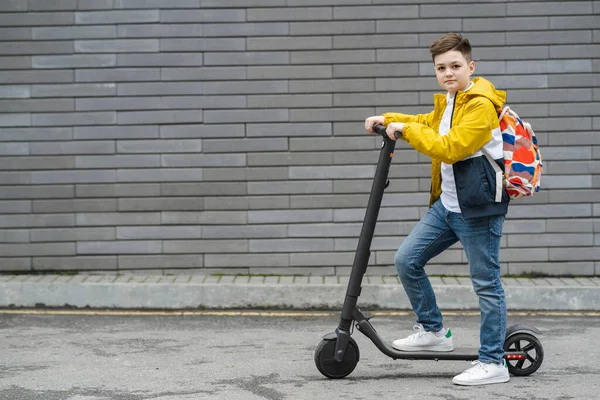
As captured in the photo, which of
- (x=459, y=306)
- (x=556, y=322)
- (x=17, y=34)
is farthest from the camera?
(x=17, y=34)

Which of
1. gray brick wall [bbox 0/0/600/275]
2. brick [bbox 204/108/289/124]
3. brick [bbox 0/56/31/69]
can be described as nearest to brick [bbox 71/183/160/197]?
gray brick wall [bbox 0/0/600/275]

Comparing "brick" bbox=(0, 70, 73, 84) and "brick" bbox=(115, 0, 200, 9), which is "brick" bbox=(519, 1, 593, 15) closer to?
"brick" bbox=(115, 0, 200, 9)

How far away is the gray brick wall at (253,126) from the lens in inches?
340

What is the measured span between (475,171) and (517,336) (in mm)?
1039

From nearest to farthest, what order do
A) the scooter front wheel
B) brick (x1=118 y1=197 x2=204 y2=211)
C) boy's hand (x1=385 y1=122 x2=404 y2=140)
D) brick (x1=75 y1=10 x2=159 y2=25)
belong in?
boy's hand (x1=385 y1=122 x2=404 y2=140), the scooter front wheel, brick (x1=75 y1=10 x2=159 y2=25), brick (x1=118 y1=197 x2=204 y2=211)

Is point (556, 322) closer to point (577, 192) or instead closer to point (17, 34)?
point (577, 192)

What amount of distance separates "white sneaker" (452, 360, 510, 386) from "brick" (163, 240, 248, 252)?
3.72 metres

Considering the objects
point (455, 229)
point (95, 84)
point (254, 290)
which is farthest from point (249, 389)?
point (95, 84)

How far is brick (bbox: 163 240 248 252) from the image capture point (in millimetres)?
8750

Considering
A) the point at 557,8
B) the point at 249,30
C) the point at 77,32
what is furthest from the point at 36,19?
the point at 557,8

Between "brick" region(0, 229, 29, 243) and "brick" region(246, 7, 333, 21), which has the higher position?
"brick" region(246, 7, 333, 21)

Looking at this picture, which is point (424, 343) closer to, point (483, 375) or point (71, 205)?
point (483, 375)

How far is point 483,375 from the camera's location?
5.25 meters

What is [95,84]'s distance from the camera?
8656mm
